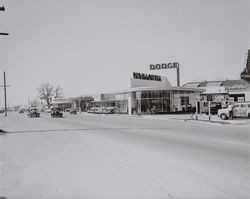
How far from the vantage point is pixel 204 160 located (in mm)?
9148

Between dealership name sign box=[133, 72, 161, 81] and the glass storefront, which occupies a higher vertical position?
dealership name sign box=[133, 72, 161, 81]

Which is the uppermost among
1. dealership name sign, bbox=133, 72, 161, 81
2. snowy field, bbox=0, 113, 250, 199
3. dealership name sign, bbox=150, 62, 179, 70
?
dealership name sign, bbox=150, 62, 179, 70

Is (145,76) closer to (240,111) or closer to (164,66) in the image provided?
(164,66)

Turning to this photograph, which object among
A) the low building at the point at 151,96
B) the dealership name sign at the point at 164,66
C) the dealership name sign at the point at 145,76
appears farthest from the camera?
the dealership name sign at the point at 164,66

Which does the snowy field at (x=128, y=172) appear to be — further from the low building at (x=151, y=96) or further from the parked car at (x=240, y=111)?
the low building at (x=151, y=96)

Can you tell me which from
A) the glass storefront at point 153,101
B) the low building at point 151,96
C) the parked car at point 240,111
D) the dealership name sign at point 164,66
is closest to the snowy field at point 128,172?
the parked car at point 240,111

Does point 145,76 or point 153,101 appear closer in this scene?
point 153,101

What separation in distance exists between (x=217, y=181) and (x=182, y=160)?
2.65m

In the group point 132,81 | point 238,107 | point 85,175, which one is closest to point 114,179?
point 85,175

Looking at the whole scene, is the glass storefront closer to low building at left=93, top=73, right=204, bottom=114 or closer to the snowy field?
low building at left=93, top=73, right=204, bottom=114

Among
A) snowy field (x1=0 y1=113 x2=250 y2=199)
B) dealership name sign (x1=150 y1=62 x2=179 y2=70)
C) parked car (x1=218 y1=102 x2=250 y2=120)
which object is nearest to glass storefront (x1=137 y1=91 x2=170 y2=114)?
parked car (x1=218 y1=102 x2=250 y2=120)

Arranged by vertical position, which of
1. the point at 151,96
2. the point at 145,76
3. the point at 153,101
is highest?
the point at 145,76

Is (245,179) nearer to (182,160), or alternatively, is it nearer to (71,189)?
(182,160)

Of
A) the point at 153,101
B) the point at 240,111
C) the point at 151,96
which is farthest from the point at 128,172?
the point at 153,101
